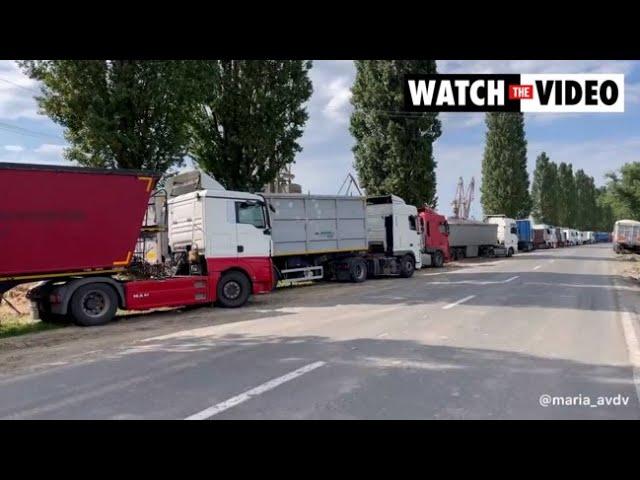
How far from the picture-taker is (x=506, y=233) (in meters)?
44.7

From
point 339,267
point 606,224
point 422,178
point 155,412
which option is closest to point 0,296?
point 155,412

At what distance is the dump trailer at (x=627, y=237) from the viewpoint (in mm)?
41750

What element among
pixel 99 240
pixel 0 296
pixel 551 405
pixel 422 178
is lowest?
pixel 551 405

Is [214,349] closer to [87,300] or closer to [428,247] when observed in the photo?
[87,300]

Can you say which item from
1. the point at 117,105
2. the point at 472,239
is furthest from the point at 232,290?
the point at 472,239

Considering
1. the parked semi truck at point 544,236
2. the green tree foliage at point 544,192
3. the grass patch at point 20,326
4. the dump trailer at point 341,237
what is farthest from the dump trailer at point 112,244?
the green tree foliage at point 544,192

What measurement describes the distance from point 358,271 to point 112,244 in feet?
37.1

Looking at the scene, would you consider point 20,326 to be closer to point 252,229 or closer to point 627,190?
point 252,229

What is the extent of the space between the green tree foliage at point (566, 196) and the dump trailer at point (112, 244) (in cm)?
8689

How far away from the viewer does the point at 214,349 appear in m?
7.80

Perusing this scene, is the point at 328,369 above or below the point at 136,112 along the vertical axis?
below

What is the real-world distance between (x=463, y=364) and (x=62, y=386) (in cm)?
496

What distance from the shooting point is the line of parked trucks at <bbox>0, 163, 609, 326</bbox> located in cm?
1023

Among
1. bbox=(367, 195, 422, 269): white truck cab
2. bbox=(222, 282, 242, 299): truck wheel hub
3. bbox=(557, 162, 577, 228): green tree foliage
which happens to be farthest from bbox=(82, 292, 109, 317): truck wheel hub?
bbox=(557, 162, 577, 228): green tree foliage
